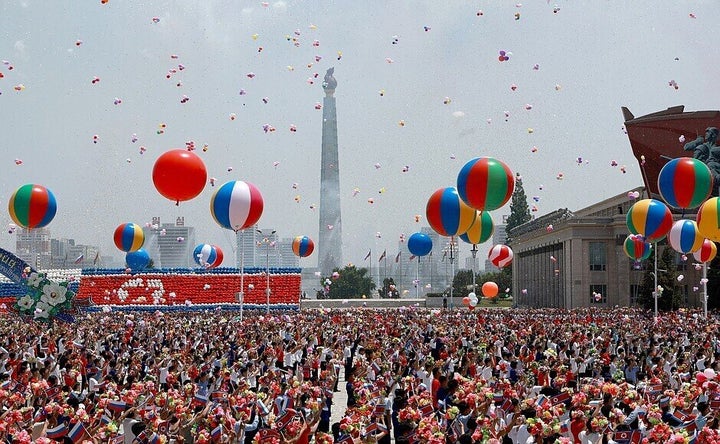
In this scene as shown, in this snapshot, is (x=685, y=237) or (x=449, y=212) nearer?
(x=449, y=212)

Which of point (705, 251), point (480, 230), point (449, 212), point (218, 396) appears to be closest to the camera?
point (218, 396)

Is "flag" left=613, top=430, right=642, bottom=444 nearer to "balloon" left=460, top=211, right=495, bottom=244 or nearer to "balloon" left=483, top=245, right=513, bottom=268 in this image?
"balloon" left=460, top=211, right=495, bottom=244

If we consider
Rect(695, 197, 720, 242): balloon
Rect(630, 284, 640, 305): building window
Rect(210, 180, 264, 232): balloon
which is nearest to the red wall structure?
Rect(630, 284, 640, 305): building window

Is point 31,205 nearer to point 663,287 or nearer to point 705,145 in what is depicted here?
point 663,287

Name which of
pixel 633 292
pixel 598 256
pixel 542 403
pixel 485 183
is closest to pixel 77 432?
pixel 542 403

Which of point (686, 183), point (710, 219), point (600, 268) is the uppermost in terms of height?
point (686, 183)

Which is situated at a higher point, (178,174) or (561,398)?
(178,174)
